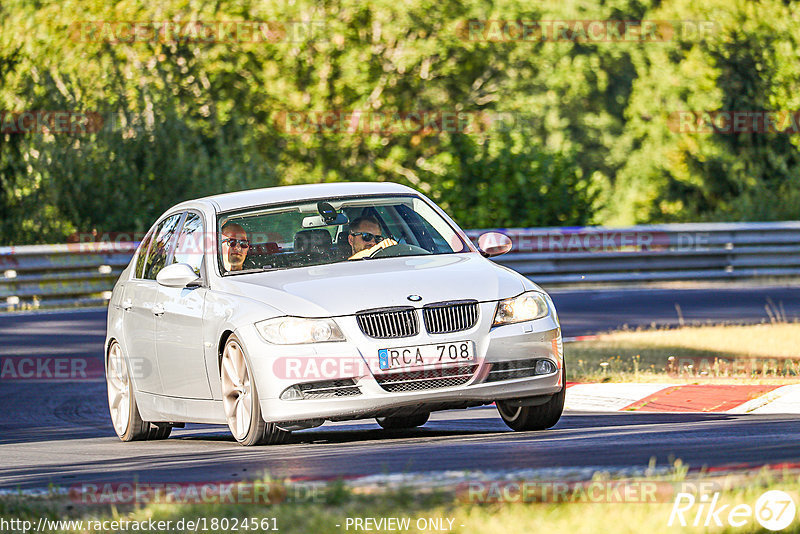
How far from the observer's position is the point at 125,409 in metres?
11.0

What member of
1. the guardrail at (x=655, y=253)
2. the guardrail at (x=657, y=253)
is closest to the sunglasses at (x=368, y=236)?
the guardrail at (x=655, y=253)

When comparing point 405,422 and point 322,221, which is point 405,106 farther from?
point 322,221

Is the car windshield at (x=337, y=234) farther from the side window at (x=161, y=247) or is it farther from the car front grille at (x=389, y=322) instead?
the car front grille at (x=389, y=322)

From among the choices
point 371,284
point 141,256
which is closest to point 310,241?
point 371,284

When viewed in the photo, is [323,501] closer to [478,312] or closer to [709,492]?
[709,492]

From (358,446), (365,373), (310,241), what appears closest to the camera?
(365,373)

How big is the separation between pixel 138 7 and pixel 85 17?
1.43 metres

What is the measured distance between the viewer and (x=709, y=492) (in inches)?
234

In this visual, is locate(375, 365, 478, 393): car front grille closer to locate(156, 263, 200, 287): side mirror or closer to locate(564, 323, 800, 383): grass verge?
locate(156, 263, 200, 287): side mirror

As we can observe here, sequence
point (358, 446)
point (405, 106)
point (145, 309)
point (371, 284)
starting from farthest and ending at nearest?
point (405, 106), point (145, 309), point (358, 446), point (371, 284)

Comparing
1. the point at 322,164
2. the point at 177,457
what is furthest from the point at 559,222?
the point at 177,457

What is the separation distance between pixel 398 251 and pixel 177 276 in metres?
1.39

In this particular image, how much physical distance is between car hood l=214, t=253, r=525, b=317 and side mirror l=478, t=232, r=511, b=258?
0.27 metres

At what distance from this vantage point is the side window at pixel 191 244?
33.3ft
